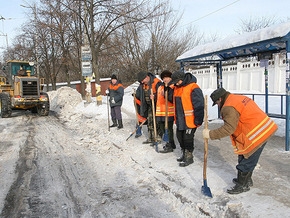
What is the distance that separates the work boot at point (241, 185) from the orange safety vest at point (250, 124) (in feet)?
1.31

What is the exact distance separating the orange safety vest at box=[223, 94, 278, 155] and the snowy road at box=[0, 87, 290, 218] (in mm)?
765

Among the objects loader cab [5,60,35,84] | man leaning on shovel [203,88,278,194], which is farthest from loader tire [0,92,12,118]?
man leaning on shovel [203,88,278,194]

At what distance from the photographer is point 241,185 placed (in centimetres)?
413

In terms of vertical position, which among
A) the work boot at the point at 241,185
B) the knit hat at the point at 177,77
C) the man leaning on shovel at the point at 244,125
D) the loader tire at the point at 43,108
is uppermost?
the knit hat at the point at 177,77

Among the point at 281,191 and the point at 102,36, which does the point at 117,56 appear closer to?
the point at 102,36

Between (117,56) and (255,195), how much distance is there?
2051cm

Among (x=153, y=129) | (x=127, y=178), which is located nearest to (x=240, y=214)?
(x=127, y=178)

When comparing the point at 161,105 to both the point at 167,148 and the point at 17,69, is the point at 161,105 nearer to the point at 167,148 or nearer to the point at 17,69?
the point at 167,148

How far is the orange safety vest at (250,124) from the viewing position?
381 cm

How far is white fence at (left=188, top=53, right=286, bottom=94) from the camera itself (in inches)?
627

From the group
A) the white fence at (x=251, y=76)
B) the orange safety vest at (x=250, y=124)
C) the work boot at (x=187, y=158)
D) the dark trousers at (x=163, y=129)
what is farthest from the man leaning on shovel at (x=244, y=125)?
the white fence at (x=251, y=76)

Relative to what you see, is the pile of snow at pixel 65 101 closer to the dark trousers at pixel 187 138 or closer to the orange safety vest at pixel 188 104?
the dark trousers at pixel 187 138

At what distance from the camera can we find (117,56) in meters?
23.5

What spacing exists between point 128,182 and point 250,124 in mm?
2391
